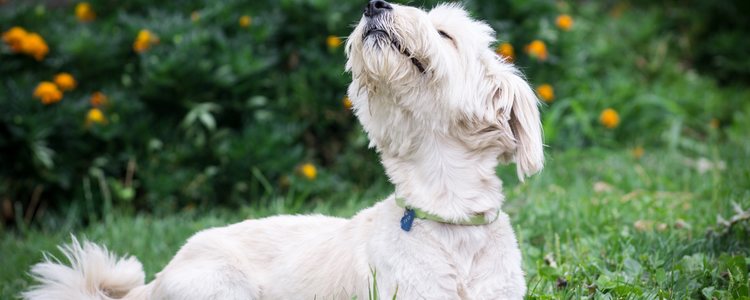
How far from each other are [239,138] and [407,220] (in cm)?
333

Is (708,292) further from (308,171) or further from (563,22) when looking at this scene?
(563,22)

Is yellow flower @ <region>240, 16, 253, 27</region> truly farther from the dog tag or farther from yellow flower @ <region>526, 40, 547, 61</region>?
the dog tag

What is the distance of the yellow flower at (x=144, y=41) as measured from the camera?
19.9ft

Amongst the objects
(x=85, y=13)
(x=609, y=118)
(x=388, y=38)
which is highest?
(x=388, y=38)

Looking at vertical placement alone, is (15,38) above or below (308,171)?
above

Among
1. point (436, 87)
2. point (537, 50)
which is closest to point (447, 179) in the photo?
point (436, 87)

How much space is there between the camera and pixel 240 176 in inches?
239

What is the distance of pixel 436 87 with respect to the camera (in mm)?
3025

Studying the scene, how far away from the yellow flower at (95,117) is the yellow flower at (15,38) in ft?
2.47

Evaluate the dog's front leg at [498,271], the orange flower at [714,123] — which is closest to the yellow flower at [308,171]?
the dog's front leg at [498,271]

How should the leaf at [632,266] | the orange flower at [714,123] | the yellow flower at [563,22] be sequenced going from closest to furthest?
the leaf at [632,266], the yellow flower at [563,22], the orange flower at [714,123]

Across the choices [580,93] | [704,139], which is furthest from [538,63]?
[704,139]

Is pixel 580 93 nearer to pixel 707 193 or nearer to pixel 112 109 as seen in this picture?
pixel 707 193

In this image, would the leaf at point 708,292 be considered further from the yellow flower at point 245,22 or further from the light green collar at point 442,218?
the yellow flower at point 245,22
